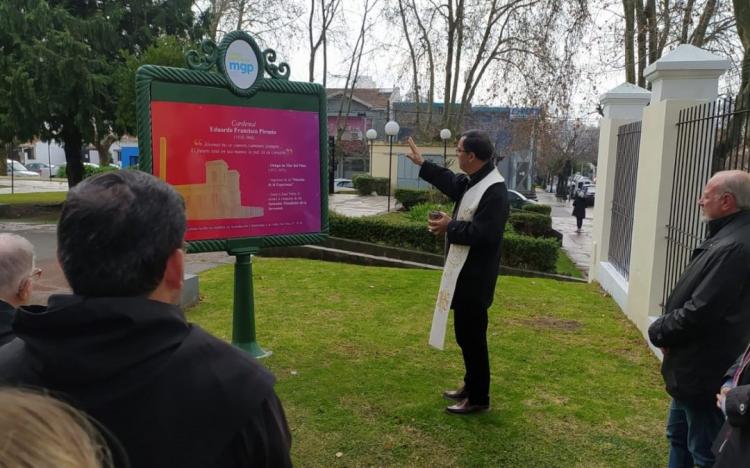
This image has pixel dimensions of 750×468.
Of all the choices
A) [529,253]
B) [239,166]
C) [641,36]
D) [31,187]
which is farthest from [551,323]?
[31,187]

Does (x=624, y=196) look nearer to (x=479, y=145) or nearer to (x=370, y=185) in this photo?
(x=479, y=145)

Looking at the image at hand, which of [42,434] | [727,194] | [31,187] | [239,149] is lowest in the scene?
[31,187]

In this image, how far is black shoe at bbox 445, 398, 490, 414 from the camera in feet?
12.5

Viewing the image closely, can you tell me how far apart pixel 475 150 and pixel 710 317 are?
164 centimetres

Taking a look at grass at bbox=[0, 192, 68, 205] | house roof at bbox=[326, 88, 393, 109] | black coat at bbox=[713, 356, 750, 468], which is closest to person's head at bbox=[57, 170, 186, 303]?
black coat at bbox=[713, 356, 750, 468]

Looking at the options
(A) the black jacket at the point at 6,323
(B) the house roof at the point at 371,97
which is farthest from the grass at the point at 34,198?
(B) the house roof at the point at 371,97

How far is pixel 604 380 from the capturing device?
4.58m

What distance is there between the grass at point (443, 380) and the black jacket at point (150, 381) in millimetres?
2335

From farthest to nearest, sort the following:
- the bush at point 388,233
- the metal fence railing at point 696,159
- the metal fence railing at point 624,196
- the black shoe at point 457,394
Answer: the bush at point 388,233 → the metal fence railing at point 624,196 → the metal fence railing at point 696,159 → the black shoe at point 457,394

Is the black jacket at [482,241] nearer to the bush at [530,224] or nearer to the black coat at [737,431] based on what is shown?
the black coat at [737,431]

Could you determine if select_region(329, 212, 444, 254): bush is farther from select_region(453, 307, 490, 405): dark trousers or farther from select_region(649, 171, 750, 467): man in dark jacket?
select_region(649, 171, 750, 467): man in dark jacket

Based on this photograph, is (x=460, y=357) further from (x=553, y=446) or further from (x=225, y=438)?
(x=225, y=438)

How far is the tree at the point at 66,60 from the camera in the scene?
50.5 ft

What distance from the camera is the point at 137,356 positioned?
1.11m
